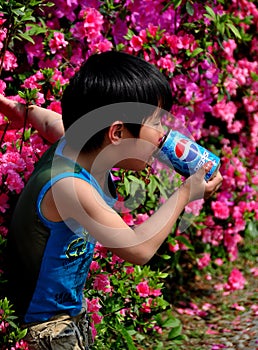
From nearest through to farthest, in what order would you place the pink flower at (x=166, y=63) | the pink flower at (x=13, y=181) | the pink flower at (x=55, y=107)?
the pink flower at (x=13, y=181) < the pink flower at (x=55, y=107) < the pink flower at (x=166, y=63)

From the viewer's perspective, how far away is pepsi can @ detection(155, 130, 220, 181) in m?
2.30

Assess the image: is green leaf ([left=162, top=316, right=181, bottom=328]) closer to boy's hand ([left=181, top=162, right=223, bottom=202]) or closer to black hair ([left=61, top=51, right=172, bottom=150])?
boy's hand ([left=181, top=162, right=223, bottom=202])

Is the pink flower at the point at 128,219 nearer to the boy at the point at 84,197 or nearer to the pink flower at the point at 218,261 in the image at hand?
the boy at the point at 84,197

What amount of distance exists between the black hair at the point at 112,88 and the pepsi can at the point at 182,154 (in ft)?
0.32

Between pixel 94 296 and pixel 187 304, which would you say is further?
pixel 187 304

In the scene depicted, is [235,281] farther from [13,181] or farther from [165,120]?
[13,181]

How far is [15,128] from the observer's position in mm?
2891

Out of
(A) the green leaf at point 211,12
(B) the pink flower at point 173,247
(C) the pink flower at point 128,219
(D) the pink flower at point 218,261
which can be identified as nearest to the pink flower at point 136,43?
(A) the green leaf at point 211,12

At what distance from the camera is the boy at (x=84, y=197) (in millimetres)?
2230

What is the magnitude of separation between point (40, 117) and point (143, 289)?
860 mm

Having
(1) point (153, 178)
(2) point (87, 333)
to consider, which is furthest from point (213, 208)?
(2) point (87, 333)

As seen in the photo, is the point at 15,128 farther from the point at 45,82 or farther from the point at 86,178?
the point at 86,178

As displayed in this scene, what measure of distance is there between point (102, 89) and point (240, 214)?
8.11 feet

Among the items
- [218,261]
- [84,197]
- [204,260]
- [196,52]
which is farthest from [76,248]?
[218,261]
